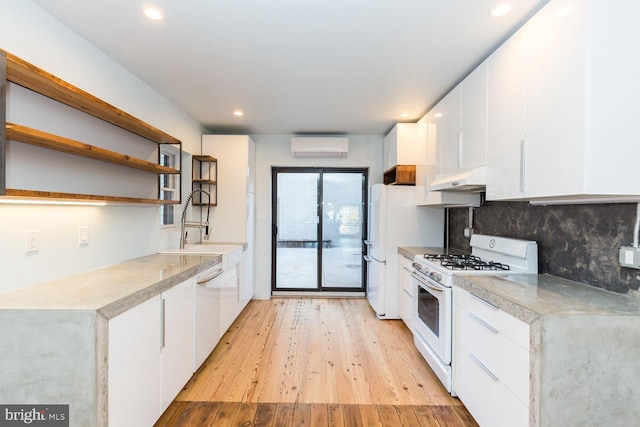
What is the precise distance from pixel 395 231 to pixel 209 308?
221 cm

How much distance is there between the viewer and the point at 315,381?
2416 millimetres

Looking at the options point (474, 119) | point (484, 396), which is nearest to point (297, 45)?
point (474, 119)

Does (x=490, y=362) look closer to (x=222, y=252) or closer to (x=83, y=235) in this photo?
(x=222, y=252)

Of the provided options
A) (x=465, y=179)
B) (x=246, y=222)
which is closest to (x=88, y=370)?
(x=465, y=179)

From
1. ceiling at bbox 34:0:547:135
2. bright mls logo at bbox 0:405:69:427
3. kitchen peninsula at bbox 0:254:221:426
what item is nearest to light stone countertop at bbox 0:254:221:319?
kitchen peninsula at bbox 0:254:221:426

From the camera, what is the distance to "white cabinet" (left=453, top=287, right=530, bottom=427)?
4.70 feet

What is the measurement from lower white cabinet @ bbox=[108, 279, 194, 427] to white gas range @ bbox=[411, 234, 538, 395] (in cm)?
181

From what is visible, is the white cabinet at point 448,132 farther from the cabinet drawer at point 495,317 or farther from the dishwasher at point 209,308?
the dishwasher at point 209,308

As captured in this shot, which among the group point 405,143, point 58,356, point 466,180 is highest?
point 405,143

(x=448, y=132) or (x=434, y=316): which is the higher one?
(x=448, y=132)

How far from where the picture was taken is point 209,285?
261 cm

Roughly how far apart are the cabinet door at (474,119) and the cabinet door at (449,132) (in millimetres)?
69

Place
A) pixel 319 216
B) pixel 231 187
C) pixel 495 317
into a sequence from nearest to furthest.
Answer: pixel 495 317, pixel 231 187, pixel 319 216

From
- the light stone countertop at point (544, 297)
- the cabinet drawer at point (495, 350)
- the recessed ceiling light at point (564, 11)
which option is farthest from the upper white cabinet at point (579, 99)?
the cabinet drawer at point (495, 350)
